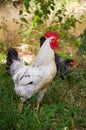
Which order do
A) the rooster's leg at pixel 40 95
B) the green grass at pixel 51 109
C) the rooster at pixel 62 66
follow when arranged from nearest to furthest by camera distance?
1. the green grass at pixel 51 109
2. the rooster's leg at pixel 40 95
3. the rooster at pixel 62 66

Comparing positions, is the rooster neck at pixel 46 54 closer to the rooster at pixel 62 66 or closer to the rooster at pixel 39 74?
the rooster at pixel 39 74

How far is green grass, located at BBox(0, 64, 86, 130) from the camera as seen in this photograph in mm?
4578

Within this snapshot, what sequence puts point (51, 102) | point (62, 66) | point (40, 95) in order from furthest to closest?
1. point (62, 66)
2. point (51, 102)
3. point (40, 95)

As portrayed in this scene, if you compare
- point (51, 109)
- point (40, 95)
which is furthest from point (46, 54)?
point (51, 109)

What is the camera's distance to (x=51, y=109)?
5.30 meters

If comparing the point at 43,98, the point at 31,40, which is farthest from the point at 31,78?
the point at 31,40

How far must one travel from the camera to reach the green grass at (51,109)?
15.0 feet

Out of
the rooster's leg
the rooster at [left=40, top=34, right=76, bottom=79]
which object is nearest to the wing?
the rooster's leg

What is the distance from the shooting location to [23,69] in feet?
18.0

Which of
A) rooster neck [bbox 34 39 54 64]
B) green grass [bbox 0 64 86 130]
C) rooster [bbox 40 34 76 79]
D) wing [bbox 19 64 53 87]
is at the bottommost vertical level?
green grass [bbox 0 64 86 130]

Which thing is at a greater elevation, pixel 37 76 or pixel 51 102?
pixel 37 76

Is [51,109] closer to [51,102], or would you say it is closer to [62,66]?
[51,102]

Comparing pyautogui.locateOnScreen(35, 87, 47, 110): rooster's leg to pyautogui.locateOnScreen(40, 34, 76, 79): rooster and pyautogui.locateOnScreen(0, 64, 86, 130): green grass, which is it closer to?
pyautogui.locateOnScreen(0, 64, 86, 130): green grass

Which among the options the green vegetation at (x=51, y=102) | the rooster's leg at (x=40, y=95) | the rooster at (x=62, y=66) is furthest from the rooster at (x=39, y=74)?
the rooster at (x=62, y=66)
